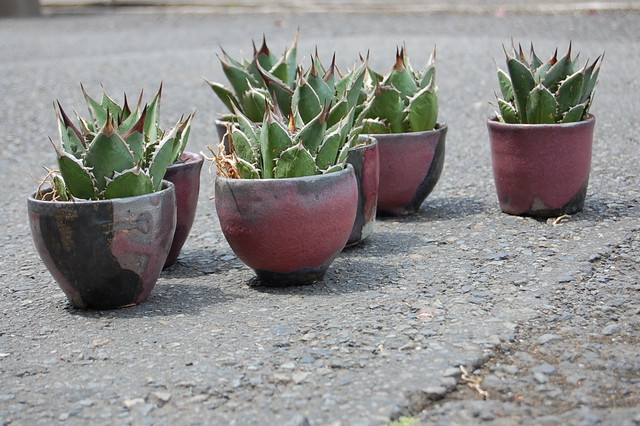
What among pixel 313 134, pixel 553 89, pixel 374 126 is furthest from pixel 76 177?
pixel 553 89

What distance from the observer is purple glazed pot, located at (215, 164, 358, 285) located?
10.7 feet

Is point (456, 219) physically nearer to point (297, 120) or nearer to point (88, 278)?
point (297, 120)

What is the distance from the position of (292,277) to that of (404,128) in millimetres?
1167

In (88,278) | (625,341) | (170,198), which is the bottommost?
(625,341)

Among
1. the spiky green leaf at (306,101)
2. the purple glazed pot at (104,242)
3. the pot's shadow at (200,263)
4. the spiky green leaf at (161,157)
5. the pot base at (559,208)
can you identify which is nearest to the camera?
the purple glazed pot at (104,242)

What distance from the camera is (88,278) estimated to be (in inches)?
123

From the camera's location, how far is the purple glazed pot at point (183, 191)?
361cm

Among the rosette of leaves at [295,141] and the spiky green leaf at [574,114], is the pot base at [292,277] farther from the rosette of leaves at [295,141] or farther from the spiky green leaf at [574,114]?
the spiky green leaf at [574,114]

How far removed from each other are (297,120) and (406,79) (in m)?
0.90

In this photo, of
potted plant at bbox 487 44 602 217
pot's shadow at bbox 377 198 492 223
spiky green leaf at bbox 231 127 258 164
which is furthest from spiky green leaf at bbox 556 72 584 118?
spiky green leaf at bbox 231 127 258 164

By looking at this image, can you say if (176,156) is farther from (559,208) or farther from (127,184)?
(559,208)

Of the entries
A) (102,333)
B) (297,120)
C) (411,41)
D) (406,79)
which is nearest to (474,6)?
(411,41)

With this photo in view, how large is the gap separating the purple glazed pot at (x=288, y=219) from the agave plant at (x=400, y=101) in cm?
83

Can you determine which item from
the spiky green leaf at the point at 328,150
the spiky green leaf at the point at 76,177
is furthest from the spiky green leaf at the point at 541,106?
the spiky green leaf at the point at 76,177
